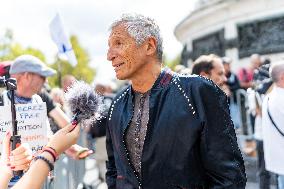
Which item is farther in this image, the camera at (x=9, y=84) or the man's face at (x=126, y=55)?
the man's face at (x=126, y=55)

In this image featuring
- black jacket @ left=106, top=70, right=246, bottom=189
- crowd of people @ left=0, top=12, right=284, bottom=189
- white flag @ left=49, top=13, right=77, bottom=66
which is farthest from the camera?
white flag @ left=49, top=13, right=77, bottom=66

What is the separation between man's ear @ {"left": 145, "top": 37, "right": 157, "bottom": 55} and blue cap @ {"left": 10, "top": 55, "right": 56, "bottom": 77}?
1.99 m

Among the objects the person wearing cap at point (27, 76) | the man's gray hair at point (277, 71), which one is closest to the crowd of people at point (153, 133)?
the person wearing cap at point (27, 76)

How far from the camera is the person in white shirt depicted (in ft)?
17.8

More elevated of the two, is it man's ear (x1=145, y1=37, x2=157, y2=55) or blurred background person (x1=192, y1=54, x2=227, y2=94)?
man's ear (x1=145, y1=37, x2=157, y2=55)

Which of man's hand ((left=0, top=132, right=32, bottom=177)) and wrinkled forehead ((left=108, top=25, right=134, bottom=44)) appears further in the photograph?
wrinkled forehead ((left=108, top=25, right=134, bottom=44))

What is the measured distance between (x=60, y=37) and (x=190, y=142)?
494 cm

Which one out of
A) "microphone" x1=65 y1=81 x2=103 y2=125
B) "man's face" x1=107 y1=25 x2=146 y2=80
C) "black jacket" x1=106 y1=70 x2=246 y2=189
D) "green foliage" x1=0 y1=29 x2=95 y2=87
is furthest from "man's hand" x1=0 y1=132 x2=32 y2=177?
"green foliage" x1=0 y1=29 x2=95 y2=87

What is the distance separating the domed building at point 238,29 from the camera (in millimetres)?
11716

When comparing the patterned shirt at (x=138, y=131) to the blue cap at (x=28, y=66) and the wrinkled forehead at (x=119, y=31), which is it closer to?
the wrinkled forehead at (x=119, y=31)

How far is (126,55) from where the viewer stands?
2898 mm

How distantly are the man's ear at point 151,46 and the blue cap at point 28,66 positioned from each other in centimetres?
199

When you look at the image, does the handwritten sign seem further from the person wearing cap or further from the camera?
the camera

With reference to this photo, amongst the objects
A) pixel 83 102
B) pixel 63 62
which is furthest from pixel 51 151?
pixel 63 62
